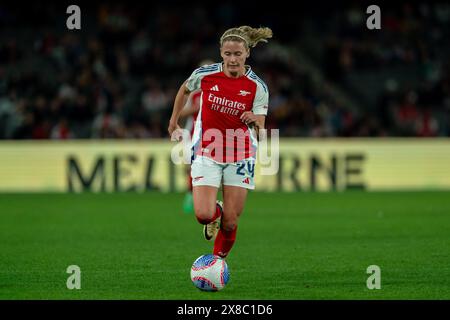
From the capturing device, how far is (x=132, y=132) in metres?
23.8

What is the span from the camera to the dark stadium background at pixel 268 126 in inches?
376

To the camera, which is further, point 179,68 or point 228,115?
point 179,68

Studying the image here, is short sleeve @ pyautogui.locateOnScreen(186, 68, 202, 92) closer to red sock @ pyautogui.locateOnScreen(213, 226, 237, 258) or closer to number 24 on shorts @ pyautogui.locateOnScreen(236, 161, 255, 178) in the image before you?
number 24 on shorts @ pyautogui.locateOnScreen(236, 161, 255, 178)

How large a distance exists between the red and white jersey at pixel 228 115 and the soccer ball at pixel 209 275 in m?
0.92

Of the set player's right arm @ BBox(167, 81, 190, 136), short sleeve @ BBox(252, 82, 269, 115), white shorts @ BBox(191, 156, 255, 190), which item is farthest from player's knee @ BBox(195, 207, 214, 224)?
short sleeve @ BBox(252, 82, 269, 115)

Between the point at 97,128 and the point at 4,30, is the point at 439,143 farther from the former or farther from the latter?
the point at 4,30

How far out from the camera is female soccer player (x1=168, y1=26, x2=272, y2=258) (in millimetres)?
8641

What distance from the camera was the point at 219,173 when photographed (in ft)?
28.6

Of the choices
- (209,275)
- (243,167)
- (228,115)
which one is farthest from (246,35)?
(209,275)

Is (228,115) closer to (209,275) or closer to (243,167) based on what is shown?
(243,167)

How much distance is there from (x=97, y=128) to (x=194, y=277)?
1580 cm

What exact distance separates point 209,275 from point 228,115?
1428 millimetres

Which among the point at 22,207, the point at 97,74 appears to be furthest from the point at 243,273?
the point at 97,74

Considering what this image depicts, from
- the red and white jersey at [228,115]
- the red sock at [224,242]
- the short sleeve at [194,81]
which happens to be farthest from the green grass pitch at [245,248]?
the short sleeve at [194,81]
